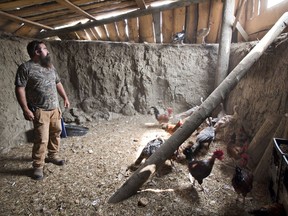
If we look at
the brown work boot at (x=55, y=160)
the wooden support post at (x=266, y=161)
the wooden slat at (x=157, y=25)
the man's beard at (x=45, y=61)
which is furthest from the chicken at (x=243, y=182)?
the wooden slat at (x=157, y=25)

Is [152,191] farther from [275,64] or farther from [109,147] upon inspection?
[275,64]

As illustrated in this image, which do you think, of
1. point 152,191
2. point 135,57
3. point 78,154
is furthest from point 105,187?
point 135,57

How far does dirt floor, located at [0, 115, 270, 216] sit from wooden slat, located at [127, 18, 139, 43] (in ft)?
9.60

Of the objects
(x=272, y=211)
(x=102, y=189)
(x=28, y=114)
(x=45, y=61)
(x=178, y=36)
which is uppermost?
(x=178, y=36)

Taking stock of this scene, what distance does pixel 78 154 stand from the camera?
309 centimetres

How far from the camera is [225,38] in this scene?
158 inches

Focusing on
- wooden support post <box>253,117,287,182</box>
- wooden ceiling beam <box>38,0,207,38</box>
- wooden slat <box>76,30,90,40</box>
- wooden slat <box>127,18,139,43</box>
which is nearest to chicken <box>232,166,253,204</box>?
wooden support post <box>253,117,287,182</box>

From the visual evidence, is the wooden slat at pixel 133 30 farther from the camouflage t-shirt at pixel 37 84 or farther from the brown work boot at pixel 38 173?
the brown work boot at pixel 38 173

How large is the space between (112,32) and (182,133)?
3.52 meters

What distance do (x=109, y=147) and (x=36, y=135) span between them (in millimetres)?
1213

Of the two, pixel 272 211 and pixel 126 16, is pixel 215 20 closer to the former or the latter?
pixel 126 16

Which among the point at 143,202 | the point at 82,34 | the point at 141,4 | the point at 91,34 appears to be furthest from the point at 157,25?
the point at 143,202

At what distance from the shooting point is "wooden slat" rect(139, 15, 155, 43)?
14.7ft

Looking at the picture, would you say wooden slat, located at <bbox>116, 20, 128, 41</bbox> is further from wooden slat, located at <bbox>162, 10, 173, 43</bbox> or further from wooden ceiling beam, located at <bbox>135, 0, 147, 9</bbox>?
wooden slat, located at <bbox>162, 10, 173, 43</bbox>
